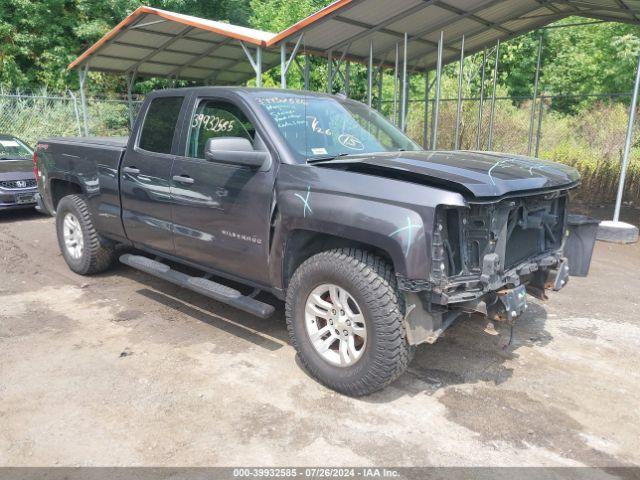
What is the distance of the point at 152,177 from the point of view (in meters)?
4.75

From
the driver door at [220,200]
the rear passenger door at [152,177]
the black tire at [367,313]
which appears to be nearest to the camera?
the black tire at [367,313]

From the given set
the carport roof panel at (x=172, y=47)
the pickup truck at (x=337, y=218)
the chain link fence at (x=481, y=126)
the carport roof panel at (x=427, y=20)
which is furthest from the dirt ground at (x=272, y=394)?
the chain link fence at (x=481, y=126)

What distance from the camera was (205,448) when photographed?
2934 millimetres

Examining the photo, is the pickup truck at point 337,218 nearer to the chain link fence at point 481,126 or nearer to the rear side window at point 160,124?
the rear side window at point 160,124

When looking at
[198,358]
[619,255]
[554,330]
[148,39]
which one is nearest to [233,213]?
[198,358]

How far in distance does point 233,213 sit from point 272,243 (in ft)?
1.47

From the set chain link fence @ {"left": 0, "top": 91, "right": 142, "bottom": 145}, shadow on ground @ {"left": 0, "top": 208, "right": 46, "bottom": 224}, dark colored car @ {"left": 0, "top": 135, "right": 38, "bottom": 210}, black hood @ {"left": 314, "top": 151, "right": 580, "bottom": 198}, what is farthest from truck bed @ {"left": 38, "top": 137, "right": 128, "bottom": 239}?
chain link fence @ {"left": 0, "top": 91, "right": 142, "bottom": 145}

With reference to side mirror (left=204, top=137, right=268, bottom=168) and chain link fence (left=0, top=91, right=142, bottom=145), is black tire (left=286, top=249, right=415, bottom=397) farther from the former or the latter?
chain link fence (left=0, top=91, right=142, bottom=145)

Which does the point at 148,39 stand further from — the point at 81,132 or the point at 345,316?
the point at 345,316

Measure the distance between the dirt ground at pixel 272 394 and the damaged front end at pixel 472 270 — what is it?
0.58m

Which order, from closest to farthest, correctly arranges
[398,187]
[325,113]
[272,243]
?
1. [398,187]
2. [272,243]
3. [325,113]

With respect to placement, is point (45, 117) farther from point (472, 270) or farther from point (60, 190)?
point (472, 270)

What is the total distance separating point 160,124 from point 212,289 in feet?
5.62

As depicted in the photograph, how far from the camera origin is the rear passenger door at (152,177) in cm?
466
